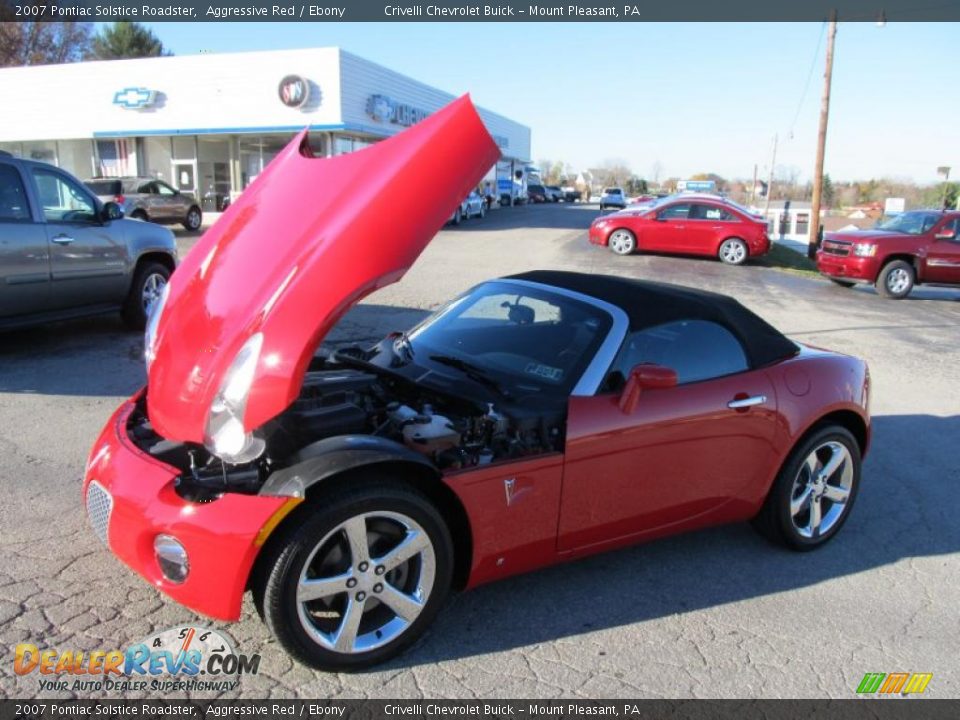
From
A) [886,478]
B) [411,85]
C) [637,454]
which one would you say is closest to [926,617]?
[637,454]

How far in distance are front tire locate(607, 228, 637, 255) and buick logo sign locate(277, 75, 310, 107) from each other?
52.7 feet

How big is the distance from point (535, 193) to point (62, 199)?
58.3 m

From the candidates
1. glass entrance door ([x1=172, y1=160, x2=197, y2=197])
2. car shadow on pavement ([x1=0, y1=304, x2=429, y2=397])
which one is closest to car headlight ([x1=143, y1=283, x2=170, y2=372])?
car shadow on pavement ([x1=0, y1=304, x2=429, y2=397])

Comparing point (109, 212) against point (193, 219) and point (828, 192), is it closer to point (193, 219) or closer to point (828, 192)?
point (193, 219)

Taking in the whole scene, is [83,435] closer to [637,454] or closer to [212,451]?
[212,451]

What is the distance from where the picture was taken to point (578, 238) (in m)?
24.9

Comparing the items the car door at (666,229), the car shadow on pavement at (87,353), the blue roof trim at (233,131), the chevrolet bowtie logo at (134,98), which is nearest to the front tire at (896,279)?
the car door at (666,229)

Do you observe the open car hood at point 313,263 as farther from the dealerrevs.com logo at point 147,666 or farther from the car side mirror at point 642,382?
the car side mirror at point 642,382

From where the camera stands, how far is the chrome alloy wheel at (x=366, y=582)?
282 cm

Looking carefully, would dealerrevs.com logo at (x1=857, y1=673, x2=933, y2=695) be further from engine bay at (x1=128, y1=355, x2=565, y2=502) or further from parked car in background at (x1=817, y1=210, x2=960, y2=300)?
parked car in background at (x1=817, y1=210, x2=960, y2=300)

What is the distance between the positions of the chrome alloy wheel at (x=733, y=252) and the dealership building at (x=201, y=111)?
13.1 m

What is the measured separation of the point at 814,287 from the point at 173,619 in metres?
15.8

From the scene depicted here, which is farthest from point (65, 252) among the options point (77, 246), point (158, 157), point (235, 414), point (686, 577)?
point (158, 157)

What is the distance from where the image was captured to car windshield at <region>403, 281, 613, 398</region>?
12.1ft
